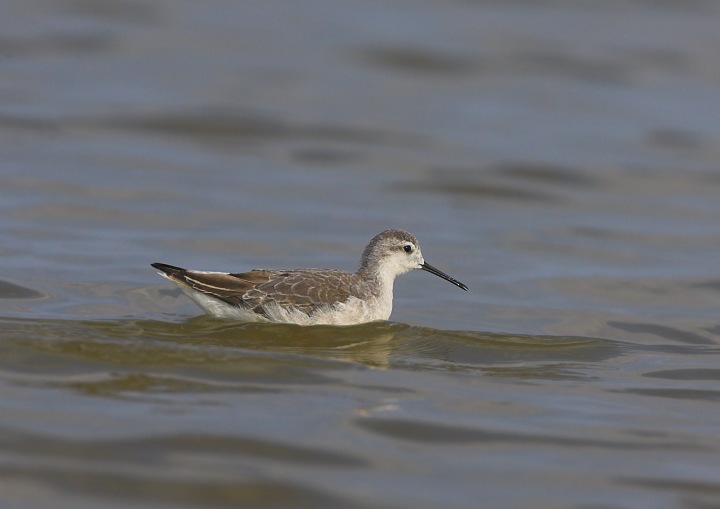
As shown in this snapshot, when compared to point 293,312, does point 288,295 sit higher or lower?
higher

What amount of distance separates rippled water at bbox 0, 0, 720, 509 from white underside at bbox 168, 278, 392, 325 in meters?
0.13

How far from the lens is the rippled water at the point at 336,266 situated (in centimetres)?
823

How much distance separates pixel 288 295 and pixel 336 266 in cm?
305

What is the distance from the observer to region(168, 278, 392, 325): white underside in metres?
11.6

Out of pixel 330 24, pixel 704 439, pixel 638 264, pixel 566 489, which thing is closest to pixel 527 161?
pixel 638 264

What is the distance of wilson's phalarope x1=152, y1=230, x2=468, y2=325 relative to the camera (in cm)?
1157

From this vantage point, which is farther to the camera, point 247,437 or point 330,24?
point 330,24

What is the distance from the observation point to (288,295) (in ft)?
38.4

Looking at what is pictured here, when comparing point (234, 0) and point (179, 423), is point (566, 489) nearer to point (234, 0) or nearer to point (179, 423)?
point (179, 423)

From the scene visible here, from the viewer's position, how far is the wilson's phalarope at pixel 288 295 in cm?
1157

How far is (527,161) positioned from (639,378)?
8.62 m

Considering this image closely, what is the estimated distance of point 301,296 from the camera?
38.5ft

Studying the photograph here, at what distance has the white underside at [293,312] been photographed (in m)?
11.6

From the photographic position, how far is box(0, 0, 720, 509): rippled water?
823 centimetres
